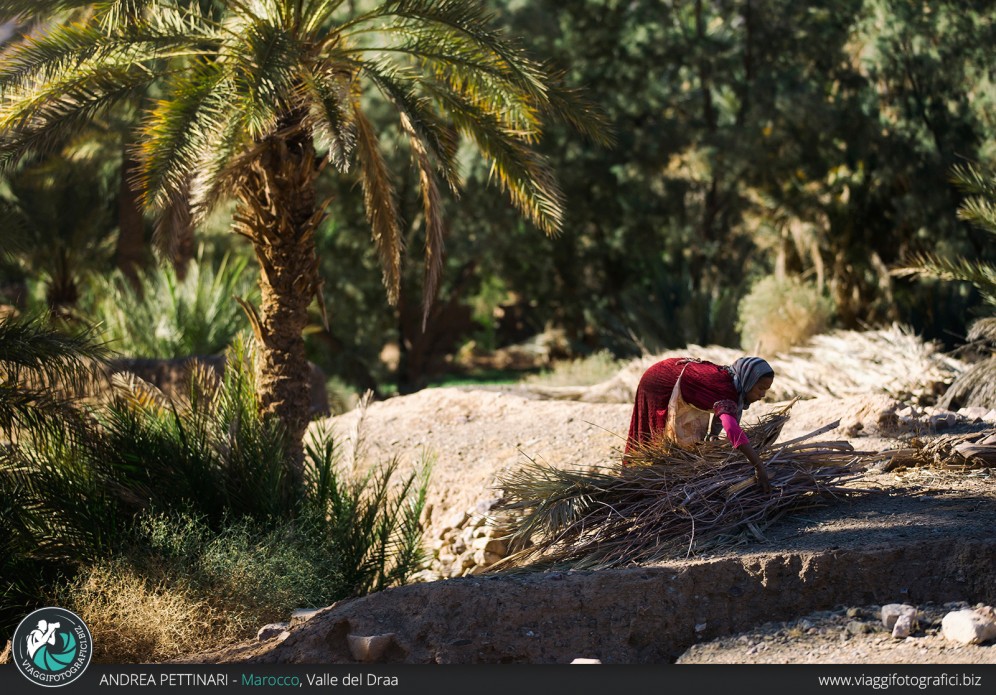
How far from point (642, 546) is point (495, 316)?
72.4 feet

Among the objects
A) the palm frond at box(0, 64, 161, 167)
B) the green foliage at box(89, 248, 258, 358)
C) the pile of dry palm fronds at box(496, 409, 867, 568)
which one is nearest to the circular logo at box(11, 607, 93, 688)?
the pile of dry palm fronds at box(496, 409, 867, 568)

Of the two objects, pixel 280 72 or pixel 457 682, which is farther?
pixel 280 72

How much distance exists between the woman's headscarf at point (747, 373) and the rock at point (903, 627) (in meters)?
1.68

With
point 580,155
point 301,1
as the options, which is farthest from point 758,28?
point 301,1

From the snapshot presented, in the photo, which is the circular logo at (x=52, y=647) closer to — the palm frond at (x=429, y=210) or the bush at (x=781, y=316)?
the palm frond at (x=429, y=210)

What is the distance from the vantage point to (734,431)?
5957mm

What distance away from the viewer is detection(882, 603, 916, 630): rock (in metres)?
4.87

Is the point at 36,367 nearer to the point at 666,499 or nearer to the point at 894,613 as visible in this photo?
the point at 666,499

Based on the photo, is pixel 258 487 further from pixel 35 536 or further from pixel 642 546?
pixel 642 546

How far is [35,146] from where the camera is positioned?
7047 mm

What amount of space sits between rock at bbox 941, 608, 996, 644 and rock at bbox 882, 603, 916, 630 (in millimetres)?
166

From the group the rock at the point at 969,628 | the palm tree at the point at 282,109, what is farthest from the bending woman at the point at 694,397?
the palm tree at the point at 282,109

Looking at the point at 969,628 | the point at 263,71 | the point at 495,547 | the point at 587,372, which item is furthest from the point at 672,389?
the point at 587,372

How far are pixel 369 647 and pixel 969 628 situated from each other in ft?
8.82
